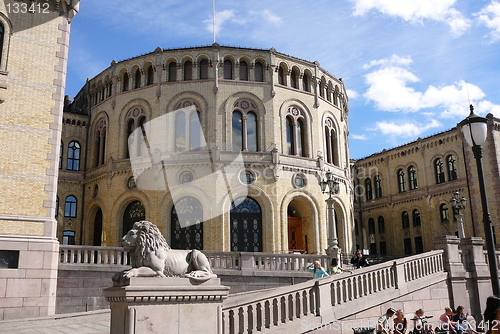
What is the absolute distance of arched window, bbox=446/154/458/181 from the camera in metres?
42.5

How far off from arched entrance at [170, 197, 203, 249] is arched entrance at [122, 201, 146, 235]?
92.8 inches

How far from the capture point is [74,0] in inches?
798

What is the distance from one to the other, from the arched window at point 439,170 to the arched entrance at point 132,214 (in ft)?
88.7

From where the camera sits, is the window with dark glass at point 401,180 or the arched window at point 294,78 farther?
the window with dark glass at point 401,180

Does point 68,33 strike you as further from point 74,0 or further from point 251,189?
point 251,189

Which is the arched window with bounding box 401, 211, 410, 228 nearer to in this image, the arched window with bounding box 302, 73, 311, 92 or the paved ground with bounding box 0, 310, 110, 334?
the arched window with bounding box 302, 73, 311, 92

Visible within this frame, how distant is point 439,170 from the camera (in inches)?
1736

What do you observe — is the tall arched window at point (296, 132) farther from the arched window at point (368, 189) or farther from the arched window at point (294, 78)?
the arched window at point (368, 189)

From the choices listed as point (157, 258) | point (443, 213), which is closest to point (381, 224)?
point (443, 213)

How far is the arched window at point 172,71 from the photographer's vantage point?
107 ft

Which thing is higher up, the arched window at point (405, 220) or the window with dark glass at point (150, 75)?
the window with dark glass at point (150, 75)

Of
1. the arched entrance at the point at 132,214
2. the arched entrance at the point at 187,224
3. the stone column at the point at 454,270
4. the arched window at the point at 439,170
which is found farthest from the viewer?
the arched window at the point at 439,170

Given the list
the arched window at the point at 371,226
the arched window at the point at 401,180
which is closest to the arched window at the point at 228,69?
the arched window at the point at 401,180

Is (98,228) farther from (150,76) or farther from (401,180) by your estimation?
(401,180)
